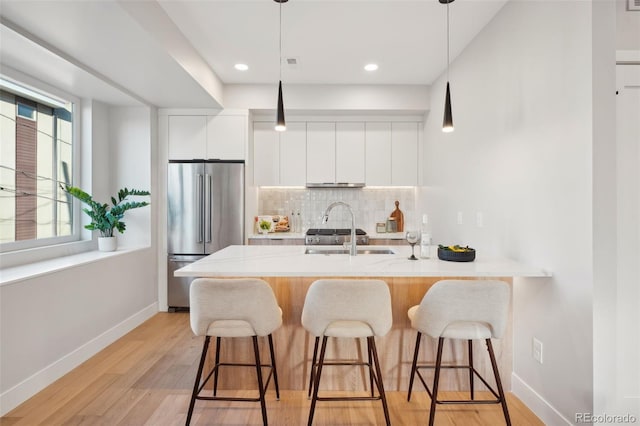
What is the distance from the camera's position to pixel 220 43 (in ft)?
10.1

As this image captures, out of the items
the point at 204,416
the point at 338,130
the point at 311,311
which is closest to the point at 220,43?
the point at 338,130

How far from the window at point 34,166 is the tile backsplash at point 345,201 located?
220 centimetres

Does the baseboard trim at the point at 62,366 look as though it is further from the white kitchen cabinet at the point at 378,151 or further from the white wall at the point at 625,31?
the white wall at the point at 625,31

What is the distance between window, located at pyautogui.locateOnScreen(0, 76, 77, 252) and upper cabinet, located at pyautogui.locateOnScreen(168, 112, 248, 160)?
1022mm

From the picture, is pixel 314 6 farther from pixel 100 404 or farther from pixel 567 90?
pixel 100 404

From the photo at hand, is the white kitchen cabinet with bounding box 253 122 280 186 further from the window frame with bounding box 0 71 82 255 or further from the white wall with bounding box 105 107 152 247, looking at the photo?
the window frame with bounding box 0 71 82 255

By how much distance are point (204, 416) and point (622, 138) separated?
109 inches

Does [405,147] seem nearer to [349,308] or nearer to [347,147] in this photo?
[347,147]

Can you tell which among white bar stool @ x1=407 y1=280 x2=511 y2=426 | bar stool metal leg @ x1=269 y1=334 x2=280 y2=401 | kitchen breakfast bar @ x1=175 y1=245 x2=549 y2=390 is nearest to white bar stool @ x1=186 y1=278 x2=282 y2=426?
bar stool metal leg @ x1=269 y1=334 x2=280 y2=401

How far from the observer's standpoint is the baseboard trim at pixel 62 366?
7.07ft

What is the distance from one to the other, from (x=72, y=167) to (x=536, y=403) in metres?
4.37

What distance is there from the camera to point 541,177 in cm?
207

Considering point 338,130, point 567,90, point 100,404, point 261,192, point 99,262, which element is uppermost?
point 338,130

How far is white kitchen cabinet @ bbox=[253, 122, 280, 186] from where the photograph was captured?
4484mm
